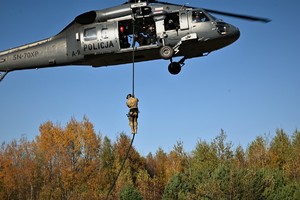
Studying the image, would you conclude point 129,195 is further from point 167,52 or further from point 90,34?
point 167,52

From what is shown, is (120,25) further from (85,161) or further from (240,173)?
(85,161)

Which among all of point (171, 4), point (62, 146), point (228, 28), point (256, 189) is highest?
point (62, 146)

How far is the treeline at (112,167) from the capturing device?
47741mm

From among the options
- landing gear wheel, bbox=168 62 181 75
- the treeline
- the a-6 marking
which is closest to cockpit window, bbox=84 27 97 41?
the a-6 marking

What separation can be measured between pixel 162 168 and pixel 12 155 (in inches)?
1051

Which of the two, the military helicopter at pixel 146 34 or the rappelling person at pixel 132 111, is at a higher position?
the military helicopter at pixel 146 34

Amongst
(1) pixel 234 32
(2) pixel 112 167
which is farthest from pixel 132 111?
(2) pixel 112 167

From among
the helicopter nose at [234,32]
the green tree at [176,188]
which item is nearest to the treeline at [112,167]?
the green tree at [176,188]

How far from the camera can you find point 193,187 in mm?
49188

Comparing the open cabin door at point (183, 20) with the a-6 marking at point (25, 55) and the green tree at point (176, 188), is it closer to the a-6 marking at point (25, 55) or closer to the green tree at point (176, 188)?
the a-6 marking at point (25, 55)

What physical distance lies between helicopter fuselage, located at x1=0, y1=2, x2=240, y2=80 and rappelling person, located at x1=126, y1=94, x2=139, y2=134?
12.2 ft

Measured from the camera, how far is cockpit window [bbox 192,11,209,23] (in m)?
14.8

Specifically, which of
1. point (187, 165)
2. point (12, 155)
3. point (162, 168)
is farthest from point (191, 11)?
point (162, 168)

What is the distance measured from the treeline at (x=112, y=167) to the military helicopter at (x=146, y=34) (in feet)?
102
